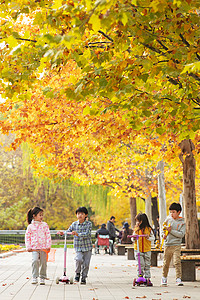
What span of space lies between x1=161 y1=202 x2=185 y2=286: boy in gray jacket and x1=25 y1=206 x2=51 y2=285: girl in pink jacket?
2522 millimetres

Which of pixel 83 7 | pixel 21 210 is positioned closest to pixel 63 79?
pixel 83 7

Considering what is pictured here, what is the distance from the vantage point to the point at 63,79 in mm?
16234

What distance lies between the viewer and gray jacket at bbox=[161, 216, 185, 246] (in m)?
11.2

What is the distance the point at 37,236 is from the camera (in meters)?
11.2

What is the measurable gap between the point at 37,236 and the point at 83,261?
1.21 meters

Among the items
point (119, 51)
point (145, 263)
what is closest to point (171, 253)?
point (145, 263)

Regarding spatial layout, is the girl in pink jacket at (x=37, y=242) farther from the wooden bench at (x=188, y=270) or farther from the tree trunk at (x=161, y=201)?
the tree trunk at (x=161, y=201)

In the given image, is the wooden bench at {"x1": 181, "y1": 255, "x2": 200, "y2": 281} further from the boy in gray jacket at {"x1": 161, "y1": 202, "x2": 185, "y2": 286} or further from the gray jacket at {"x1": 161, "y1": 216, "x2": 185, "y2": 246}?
the gray jacket at {"x1": 161, "y1": 216, "x2": 185, "y2": 246}

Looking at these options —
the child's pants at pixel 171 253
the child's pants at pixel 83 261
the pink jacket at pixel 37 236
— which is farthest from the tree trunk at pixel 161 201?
the pink jacket at pixel 37 236

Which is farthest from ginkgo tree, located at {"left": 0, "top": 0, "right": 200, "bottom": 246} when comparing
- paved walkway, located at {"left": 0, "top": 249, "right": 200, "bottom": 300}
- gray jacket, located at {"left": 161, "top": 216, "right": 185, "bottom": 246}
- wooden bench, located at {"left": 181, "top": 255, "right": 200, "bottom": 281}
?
wooden bench, located at {"left": 181, "top": 255, "right": 200, "bottom": 281}

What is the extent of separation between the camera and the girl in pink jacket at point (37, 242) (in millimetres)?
11148

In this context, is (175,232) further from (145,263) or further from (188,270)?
(188,270)

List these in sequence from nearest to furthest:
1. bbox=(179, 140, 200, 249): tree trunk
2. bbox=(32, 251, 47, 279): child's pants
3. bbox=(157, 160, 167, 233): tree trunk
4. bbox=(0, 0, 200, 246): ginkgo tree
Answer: bbox=(0, 0, 200, 246): ginkgo tree, bbox=(32, 251, 47, 279): child's pants, bbox=(179, 140, 200, 249): tree trunk, bbox=(157, 160, 167, 233): tree trunk

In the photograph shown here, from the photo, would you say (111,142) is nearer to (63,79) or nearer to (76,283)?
(63,79)
